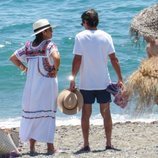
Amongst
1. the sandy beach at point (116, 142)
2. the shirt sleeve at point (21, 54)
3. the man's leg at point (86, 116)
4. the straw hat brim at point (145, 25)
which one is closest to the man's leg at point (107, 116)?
the man's leg at point (86, 116)

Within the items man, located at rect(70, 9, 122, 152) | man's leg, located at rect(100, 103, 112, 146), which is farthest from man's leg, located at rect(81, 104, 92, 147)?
man's leg, located at rect(100, 103, 112, 146)

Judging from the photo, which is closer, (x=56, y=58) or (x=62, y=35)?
(x=56, y=58)

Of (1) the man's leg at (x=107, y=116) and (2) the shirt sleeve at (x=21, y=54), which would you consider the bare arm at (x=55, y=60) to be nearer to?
(2) the shirt sleeve at (x=21, y=54)

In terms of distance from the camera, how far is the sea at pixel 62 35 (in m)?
13.0

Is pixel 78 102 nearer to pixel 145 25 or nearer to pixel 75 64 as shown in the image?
pixel 75 64

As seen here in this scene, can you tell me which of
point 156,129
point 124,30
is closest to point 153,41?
point 156,129

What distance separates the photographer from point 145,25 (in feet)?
25.3

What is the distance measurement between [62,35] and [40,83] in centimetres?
1512

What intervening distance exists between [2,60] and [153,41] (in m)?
12.5

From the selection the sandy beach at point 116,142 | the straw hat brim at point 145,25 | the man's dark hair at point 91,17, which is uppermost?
the man's dark hair at point 91,17

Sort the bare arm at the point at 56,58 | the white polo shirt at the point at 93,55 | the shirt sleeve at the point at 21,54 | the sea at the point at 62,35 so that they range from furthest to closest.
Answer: the sea at the point at 62,35
the shirt sleeve at the point at 21,54
the white polo shirt at the point at 93,55
the bare arm at the point at 56,58

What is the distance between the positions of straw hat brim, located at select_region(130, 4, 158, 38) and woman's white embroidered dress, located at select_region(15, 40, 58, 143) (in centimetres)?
91

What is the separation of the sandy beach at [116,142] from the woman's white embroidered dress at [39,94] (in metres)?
0.27

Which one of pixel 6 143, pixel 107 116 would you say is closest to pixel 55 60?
pixel 107 116
